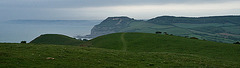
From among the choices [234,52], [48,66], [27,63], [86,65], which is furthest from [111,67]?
[234,52]

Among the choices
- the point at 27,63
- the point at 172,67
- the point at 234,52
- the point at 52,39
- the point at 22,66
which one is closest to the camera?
the point at 22,66

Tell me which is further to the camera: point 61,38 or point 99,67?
point 61,38

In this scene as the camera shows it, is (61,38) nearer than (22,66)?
No

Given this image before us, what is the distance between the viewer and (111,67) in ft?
67.7

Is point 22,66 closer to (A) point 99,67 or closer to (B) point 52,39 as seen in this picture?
(A) point 99,67

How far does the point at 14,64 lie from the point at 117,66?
947 centimetres

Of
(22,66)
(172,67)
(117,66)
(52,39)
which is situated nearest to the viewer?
(22,66)

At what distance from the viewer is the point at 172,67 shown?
23.0 metres

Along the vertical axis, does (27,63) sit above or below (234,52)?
above

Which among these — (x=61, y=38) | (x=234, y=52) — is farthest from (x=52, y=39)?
(x=234, y=52)

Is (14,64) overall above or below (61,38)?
above

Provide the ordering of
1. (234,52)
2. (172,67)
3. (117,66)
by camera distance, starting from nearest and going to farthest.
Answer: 1. (117,66)
2. (172,67)
3. (234,52)

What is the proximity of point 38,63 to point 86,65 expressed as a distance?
4.50m

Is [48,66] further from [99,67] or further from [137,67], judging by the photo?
[137,67]
